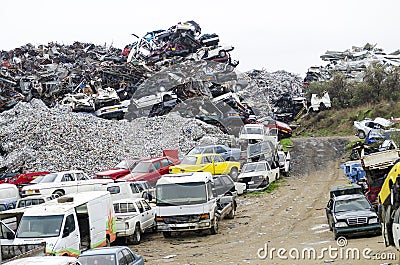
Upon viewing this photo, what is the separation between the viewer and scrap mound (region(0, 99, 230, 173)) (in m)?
26.7

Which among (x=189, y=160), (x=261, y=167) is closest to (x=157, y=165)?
(x=189, y=160)

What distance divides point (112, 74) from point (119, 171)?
1714 cm

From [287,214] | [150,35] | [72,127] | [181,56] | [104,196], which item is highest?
[150,35]

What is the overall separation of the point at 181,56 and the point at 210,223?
27.1 meters

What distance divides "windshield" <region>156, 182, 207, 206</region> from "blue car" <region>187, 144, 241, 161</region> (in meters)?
8.18

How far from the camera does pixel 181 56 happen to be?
140 ft

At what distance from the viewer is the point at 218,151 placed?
85.5 ft

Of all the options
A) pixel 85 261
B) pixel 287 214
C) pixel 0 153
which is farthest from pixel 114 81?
pixel 85 261

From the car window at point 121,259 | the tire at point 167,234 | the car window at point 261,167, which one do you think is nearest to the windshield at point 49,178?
the tire at point 167,234

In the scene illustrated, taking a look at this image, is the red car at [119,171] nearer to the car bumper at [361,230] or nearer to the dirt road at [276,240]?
the dirt road at [276,240]

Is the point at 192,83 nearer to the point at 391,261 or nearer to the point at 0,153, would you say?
the point at 0,153

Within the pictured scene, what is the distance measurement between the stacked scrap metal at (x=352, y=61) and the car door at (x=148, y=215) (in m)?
38.0

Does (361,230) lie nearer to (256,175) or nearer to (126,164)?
(256,175)

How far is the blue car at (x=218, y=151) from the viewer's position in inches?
1012
